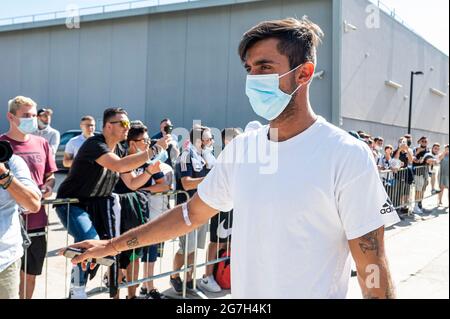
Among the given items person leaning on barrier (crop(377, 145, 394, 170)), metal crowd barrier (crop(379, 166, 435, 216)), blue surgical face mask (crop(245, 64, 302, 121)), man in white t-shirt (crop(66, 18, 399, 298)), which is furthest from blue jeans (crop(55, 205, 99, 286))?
person leaning on barrier (crop(377, 145, 394, 170))

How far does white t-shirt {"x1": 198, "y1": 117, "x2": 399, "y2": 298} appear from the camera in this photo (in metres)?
1.47

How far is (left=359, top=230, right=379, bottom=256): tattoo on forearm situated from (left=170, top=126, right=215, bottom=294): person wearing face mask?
3078 mm

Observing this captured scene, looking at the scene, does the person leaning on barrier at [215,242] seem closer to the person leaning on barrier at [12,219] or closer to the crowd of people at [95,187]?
the crowd of people at [95,187]

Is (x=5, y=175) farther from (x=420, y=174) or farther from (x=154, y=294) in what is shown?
(x=420, y=174)

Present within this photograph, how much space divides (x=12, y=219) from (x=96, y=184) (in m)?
1.08

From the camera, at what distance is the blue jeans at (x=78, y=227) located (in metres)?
3.51

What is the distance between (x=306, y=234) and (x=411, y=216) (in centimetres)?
846

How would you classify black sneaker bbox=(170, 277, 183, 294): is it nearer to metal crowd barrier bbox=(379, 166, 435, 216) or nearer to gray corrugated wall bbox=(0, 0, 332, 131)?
metal crowd barrier bbox=(379, 166, 435, 216)

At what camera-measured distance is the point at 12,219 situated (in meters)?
2.61

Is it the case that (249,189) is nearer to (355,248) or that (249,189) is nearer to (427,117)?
(355,248)

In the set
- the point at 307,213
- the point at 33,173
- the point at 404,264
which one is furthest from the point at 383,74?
the point at 307,213

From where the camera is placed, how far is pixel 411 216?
9172mm

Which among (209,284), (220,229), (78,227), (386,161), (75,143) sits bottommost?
(209,284)

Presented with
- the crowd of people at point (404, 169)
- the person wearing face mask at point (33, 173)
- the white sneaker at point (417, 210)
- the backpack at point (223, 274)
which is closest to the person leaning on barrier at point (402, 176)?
the crowd of people at point (404, 169)
